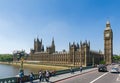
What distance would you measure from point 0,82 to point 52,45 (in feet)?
578

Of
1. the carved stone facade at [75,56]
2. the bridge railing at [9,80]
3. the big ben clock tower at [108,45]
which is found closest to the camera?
the bridge railing at [9,80]

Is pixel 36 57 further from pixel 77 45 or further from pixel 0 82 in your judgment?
pixel 0 82

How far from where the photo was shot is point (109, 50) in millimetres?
160625

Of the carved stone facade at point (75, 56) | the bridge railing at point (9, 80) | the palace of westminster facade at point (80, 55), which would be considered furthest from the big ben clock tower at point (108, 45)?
the bridge railing at point (9, 80)

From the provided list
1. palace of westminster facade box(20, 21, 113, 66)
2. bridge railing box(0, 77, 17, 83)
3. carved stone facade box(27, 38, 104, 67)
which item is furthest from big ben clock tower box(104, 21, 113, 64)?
bridge railing box(0, 77, 17, 83)

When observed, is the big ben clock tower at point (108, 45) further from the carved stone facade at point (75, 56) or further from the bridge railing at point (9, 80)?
the bridge railing at point (9, 80)

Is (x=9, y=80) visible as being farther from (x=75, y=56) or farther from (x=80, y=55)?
(x=75, y=56)

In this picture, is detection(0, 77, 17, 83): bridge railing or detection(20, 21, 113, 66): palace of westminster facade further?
detection(20, 21, 113, 66): palace of westminster facade

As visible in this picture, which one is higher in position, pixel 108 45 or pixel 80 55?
pixel 108 45

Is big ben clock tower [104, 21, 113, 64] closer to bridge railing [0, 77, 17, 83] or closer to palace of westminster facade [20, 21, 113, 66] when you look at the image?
palace of westminster facade [20, 21, 113, 66]

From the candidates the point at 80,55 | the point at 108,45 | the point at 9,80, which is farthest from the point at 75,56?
the point at 9,80

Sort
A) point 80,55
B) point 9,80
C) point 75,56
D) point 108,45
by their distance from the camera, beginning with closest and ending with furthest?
point 9,80 < point 80,55 < point 75,56 < point 108,45

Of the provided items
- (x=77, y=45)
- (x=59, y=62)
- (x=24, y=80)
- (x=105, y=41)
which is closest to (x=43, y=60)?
(x=59, y=62)

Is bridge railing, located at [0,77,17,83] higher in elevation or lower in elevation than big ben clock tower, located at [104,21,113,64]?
lower
